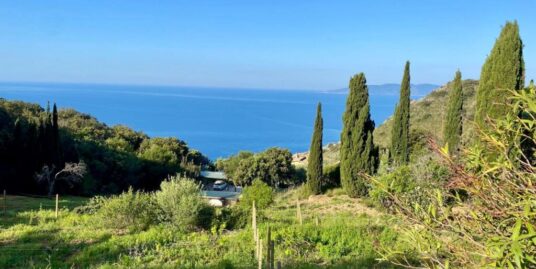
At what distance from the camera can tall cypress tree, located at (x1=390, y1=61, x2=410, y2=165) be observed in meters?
24.2

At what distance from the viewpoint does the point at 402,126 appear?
955 inches

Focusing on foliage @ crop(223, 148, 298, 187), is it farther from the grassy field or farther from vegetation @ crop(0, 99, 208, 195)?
the grassy field

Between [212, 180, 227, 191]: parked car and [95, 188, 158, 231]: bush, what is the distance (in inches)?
1147

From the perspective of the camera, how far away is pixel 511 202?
6.38 ft

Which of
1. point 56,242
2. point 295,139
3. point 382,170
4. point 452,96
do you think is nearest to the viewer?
point 56,242

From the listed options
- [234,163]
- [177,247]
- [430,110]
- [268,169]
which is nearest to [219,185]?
[234,163]

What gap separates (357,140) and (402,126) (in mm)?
3433

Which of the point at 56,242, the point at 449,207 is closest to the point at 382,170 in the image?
the point at 56,242

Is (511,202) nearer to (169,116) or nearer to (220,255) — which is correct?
(220,255)

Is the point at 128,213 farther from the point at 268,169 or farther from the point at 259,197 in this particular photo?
the point at 268,169

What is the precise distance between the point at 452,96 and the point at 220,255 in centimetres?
2061

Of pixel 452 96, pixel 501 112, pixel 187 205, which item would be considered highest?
pixel 452 96

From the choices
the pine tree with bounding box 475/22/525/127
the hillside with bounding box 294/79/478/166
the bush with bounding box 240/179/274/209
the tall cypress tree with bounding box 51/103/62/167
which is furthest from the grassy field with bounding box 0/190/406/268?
the hillside with bounding box 294/79/478/166

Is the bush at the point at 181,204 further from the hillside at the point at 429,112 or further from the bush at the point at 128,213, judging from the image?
the hillside at the point at 429,112
